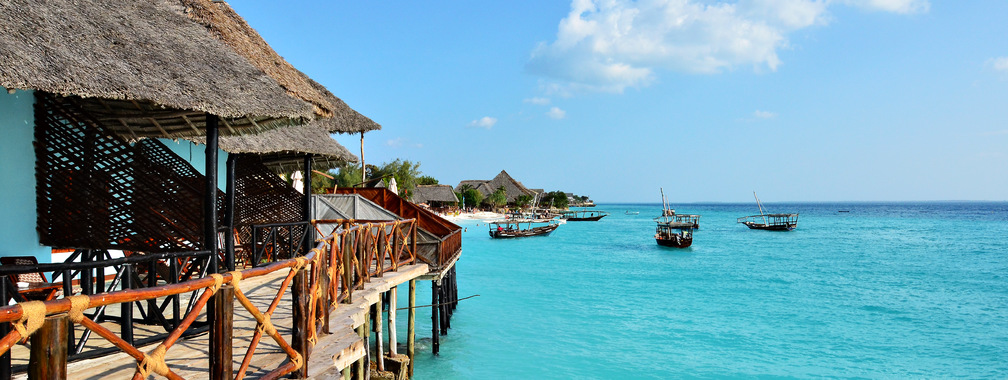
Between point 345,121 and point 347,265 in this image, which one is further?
point 345,121

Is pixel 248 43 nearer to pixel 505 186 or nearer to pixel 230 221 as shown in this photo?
pixel 230 221

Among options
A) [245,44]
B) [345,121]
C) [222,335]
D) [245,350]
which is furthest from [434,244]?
[222,335]

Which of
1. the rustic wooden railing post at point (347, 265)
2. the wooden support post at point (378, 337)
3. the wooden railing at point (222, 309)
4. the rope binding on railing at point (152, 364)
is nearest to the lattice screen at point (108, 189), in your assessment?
the wooden railing at point (222, 309)

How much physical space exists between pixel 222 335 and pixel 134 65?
6.86 ft

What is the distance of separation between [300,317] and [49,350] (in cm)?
152

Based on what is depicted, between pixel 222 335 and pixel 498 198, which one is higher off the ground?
pixel 498 198

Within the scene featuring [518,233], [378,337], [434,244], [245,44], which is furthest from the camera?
[518,233]

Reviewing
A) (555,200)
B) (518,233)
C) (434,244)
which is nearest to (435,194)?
(518,233)

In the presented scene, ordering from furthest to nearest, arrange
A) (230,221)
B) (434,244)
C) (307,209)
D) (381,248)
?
1. (434,244)
2. (307,209)
3. (381,248)
4. (230,221)

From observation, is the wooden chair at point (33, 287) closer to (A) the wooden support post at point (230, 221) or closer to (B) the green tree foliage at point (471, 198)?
(A) the wooden support post at point (230, 221)

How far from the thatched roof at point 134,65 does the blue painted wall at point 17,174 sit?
46cm

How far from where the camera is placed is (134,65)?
372 cm

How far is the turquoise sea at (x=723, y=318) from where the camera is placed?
12.4m

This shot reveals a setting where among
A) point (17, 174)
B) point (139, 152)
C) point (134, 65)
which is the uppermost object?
point (134, 65)
